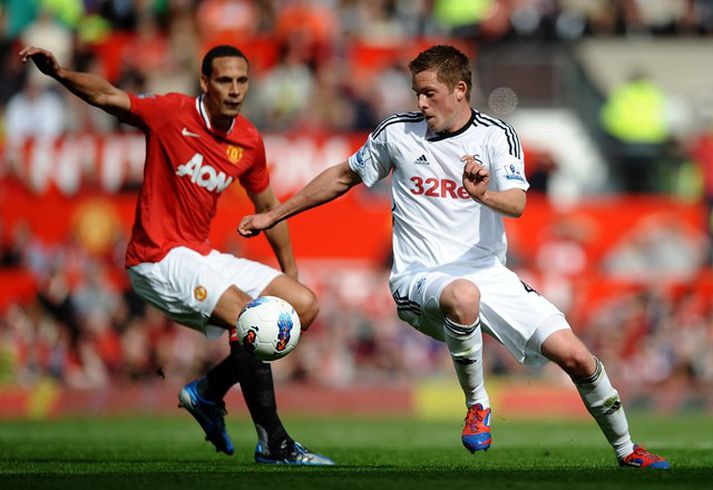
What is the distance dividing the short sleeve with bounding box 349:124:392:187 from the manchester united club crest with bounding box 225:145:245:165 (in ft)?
3.80

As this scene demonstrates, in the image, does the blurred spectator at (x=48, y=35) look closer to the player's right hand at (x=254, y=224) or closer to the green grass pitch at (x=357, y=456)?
the green grass pitch at (x=357, y=456)

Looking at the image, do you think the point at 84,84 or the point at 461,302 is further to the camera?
the point at 84,84

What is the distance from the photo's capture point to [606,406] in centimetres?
899

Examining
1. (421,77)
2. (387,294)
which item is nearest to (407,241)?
(421,77)

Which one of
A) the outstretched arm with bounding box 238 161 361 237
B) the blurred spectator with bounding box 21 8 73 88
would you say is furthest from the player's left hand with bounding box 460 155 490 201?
the blurred spectator with bounding box 21 8 73 88

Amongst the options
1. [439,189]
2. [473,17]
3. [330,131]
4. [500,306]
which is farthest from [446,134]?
[473,17]

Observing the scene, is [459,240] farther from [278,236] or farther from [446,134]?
[278,236]

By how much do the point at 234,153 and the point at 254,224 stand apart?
116cm

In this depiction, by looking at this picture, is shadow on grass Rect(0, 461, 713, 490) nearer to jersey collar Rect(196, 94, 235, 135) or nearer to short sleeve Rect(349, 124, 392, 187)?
short sleeve Rect(349, 124, 392, 187)

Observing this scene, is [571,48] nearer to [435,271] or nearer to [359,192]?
[359,192]

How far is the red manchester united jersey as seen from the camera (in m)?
10.1

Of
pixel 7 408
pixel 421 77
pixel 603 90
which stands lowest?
pixel 7 408

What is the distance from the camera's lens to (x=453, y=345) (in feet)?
29.6

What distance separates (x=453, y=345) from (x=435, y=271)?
1.70ft
